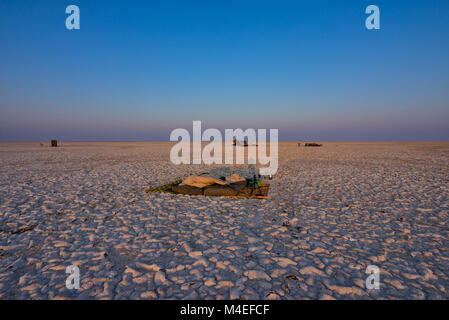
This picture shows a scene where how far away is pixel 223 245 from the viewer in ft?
14.7

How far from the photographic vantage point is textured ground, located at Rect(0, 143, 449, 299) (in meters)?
3.16

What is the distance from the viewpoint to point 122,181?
1109cm

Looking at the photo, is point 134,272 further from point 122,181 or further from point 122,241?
point 122,181

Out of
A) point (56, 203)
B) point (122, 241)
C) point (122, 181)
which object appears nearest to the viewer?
point (122, 241)

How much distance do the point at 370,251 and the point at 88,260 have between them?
17.4 ft

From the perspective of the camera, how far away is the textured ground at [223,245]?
10.4ft

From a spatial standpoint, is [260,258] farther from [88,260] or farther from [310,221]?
[88,260]

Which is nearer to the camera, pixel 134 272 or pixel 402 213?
pixel 134 272

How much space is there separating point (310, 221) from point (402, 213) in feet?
9.71

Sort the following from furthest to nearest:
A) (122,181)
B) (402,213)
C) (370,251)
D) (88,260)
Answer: (122,181) → (402,213) → (370,251) → (88,260)
